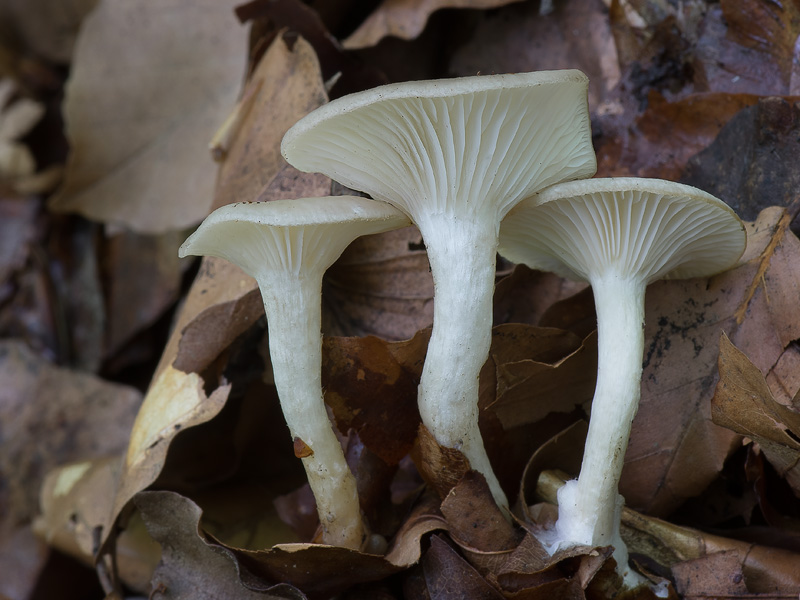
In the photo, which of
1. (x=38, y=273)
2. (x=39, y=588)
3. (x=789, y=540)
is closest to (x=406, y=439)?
(x=789, y=540)

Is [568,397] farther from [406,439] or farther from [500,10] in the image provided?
[500,10]

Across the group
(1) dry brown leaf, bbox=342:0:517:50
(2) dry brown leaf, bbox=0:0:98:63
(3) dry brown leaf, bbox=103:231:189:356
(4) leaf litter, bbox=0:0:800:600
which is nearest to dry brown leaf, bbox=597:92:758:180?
(4) leaf litter, bbox=0:0:800:600

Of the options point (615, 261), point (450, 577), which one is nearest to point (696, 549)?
point (450, 577)

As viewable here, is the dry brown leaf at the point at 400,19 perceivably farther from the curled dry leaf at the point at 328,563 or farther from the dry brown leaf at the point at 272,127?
the curled dry leaf at the point at 328,563

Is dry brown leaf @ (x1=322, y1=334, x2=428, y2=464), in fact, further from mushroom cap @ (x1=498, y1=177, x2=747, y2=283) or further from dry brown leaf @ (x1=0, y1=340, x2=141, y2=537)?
dry brown leaf @ (x1=0, y1=340, x2=141, y2=537)

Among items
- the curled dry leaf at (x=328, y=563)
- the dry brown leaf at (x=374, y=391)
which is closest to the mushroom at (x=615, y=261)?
the curled dry leaf at (x=328, y=563)

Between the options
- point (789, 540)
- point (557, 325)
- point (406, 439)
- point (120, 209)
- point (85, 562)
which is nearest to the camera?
point (789, 540)
